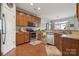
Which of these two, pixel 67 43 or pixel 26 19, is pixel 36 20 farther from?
pixel 67 43

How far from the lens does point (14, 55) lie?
1827 millimetres

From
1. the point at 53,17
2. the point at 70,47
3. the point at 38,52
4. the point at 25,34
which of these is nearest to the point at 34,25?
the point at 25,34

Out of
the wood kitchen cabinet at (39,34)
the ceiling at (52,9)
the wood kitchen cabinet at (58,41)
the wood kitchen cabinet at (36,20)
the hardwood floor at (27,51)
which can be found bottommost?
the hardwood floor at (27,51)

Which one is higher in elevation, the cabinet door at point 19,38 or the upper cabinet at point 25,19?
the upper cabinet at point 25,19

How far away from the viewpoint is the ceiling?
1.79 meters

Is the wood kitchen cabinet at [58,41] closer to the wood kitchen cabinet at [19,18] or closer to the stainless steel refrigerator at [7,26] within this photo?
the wood kitchen cabinet at [19,18]

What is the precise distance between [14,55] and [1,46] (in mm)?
286

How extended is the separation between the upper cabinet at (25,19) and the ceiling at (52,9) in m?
0.10

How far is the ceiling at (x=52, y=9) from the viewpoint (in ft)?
5.86

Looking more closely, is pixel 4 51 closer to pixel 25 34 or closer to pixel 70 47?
pixel 25 34

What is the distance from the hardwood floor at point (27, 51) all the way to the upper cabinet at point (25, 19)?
16.1 inches

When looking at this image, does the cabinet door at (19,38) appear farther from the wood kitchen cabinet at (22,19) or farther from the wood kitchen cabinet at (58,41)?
the wood kitchen cabinet at (58,41)

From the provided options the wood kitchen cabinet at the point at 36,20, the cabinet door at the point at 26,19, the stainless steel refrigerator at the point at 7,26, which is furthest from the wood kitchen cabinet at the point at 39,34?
the stainless steel refrigerator at the point at 7,26

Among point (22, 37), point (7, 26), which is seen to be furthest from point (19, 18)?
point (22, 37)
